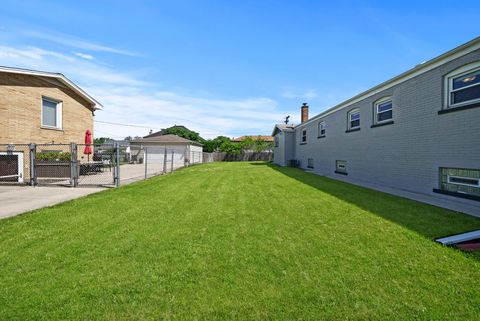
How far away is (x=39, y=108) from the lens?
13297mm

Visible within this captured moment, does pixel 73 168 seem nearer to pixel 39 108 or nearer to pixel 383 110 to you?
pixel 39 108

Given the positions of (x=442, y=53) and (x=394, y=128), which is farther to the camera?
(x=394, y=128)

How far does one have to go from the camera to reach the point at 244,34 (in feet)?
44.6

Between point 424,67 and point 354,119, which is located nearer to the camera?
point 424,67

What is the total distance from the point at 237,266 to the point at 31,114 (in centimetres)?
1465

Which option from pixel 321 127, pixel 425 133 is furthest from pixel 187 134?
pixel 425 133

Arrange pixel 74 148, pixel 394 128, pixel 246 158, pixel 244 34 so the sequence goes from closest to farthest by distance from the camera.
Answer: pixel 394 128
pixel 74 148
pixel 244 34
pixel 246 158

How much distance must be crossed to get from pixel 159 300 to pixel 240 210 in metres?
3.93

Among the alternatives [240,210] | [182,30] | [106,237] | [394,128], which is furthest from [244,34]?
[106,237]

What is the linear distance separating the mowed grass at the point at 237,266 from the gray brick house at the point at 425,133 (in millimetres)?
1940

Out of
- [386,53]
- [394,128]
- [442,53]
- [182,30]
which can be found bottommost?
[394,128]

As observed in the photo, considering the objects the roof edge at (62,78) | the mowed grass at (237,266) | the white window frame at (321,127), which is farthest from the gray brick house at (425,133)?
the roof edge at (62,78)

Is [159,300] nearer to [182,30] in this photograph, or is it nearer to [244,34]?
[182,30]

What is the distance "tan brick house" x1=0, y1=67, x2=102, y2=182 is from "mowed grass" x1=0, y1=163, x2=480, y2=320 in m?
8.17
